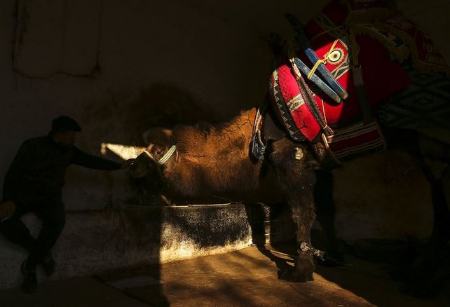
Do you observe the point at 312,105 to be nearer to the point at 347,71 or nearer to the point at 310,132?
the point at 310,132

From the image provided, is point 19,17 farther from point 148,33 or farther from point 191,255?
point 191,255

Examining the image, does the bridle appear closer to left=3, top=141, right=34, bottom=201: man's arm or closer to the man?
the man

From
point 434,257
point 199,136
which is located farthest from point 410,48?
point 199,136

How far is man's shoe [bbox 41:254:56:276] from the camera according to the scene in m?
3.28

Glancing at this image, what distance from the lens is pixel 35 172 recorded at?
10.8ft

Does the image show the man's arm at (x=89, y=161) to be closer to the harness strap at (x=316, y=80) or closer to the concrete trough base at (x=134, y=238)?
the concrete trough base at (x=134, y=238)

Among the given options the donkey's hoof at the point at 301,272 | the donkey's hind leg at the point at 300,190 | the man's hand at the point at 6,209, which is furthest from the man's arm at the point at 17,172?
the donkey's hoof at the point at 301,272

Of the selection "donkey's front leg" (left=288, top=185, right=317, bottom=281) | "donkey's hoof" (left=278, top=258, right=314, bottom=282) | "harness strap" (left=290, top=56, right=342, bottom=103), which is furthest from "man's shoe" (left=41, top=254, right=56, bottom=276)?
"harness strap" (left=290, top=56, right=342, bottom=103)

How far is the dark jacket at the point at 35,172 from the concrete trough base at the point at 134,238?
0.72ft

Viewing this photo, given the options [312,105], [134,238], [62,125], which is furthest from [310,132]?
[62,125]

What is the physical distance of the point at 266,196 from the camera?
5586mm

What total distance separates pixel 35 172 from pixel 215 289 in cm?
179

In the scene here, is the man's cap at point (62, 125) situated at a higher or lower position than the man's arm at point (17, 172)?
higher

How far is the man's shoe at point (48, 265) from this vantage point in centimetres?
328
